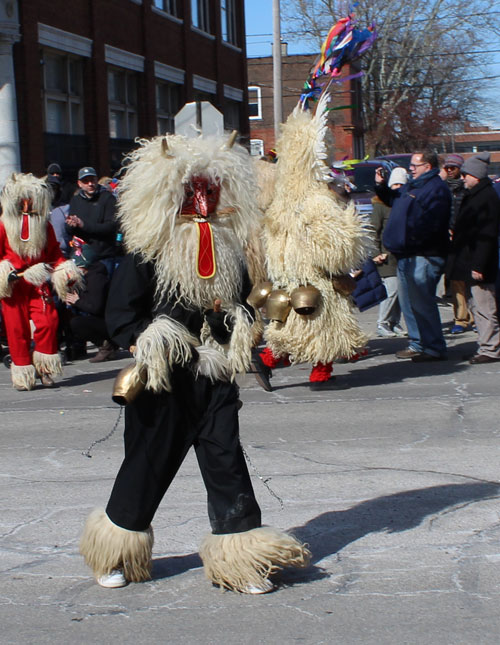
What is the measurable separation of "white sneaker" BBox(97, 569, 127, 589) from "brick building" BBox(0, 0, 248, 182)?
1383 centimetres

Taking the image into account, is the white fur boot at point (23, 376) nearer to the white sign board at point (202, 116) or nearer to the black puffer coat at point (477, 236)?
the black puffer coat at point (477, 236)

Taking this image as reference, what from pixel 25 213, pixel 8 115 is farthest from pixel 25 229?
pixel 8 115

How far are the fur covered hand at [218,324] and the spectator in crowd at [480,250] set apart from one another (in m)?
5.60

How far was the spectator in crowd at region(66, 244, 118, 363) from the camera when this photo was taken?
10625 mm

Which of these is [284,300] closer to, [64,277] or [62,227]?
[64,277]

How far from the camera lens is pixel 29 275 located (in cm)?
905

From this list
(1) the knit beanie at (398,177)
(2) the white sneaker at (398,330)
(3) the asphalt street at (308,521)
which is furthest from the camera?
(2) the white sneaker at (398,330)

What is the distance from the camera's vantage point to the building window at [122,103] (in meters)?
22.4

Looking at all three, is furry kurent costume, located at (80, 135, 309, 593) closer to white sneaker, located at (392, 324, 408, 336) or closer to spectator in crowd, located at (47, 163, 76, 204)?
white sneaker, located at (392, 324, 408, 336)

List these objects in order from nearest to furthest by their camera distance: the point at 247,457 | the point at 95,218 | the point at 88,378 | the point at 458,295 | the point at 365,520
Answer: the point at 365,520 < the point at 247,457 < the point at 88,378 < the point at 95,218 < the point at 458,295

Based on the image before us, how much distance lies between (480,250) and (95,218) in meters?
4.48

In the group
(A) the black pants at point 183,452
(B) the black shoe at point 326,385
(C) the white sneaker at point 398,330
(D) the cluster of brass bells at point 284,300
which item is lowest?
(B) the black shoe at point 326,385

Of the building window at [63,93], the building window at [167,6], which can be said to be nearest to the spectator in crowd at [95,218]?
the building window at [63,93]

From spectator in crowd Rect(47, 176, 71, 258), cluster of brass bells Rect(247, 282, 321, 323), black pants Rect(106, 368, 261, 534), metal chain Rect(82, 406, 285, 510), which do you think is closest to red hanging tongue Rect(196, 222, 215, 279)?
black pants Rect(106, 368, 261, 534)
